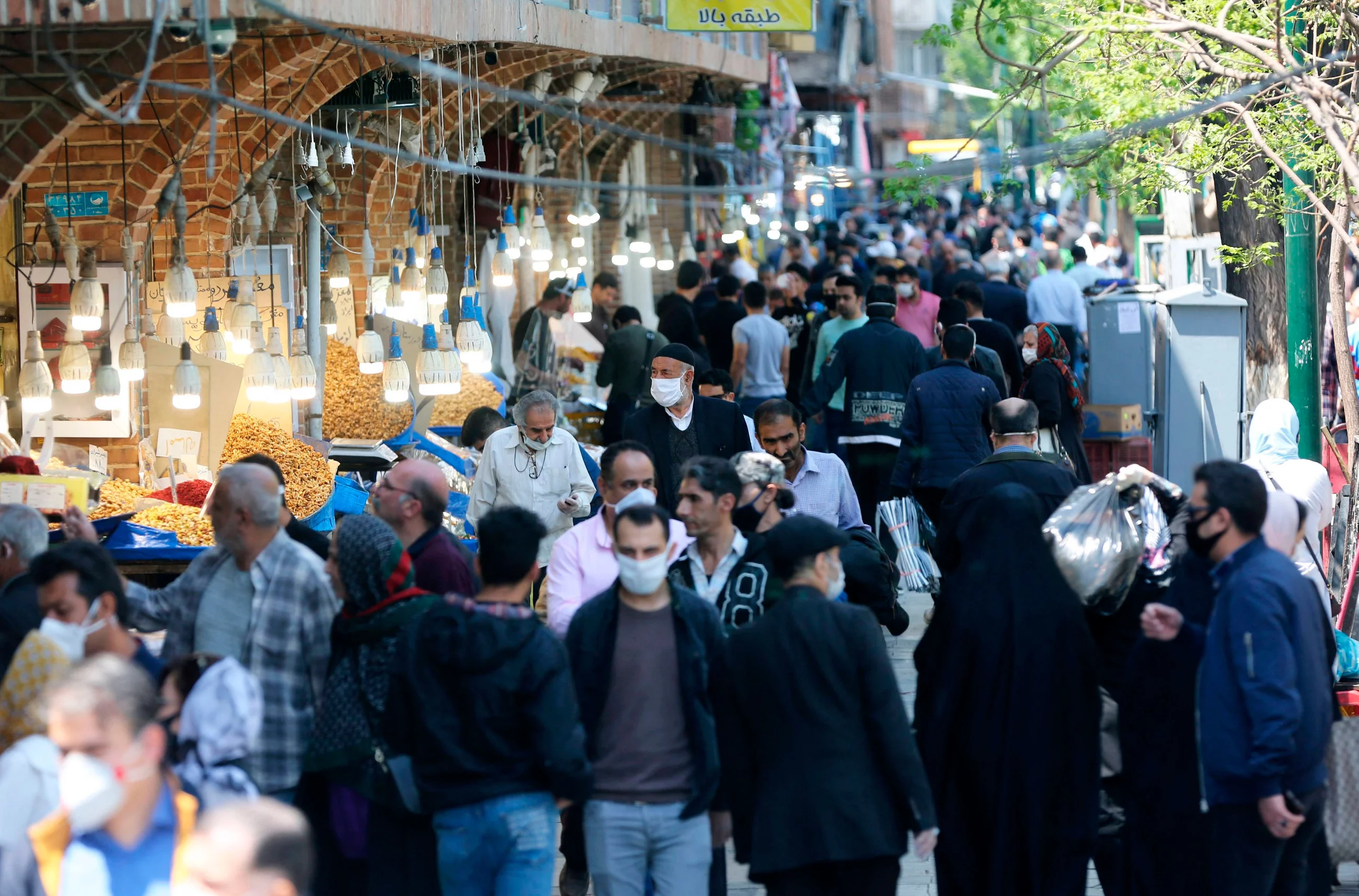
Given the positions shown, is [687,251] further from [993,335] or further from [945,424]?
[945,424]

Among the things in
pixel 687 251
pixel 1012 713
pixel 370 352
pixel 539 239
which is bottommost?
pixel 1012 713

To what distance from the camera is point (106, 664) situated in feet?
14.0

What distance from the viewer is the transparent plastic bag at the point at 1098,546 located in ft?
19.6

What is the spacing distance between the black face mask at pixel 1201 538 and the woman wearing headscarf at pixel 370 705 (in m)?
2.20

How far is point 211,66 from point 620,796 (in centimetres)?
292

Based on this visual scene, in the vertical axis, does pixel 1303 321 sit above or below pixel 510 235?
below

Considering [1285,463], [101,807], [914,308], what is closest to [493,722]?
[101,807]

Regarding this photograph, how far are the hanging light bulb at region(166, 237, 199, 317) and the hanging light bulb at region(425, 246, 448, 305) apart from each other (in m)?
2.80

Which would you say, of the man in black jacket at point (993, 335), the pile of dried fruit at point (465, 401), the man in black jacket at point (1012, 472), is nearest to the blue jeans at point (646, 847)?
the man in black jacket at point (1012, 472)

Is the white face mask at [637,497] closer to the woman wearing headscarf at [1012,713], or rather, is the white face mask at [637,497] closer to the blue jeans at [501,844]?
the woman wearing headscarf at [1012,713]

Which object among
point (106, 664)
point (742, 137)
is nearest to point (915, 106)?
point (742, 137)

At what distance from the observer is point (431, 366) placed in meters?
10.3

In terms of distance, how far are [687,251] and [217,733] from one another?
16.9 metres

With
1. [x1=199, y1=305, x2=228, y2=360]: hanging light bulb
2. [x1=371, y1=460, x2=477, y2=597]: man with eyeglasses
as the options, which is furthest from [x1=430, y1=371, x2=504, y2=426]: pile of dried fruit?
Answer: [x1=371, y1=460, x2=477, y2=597]: man with eyeglasses
